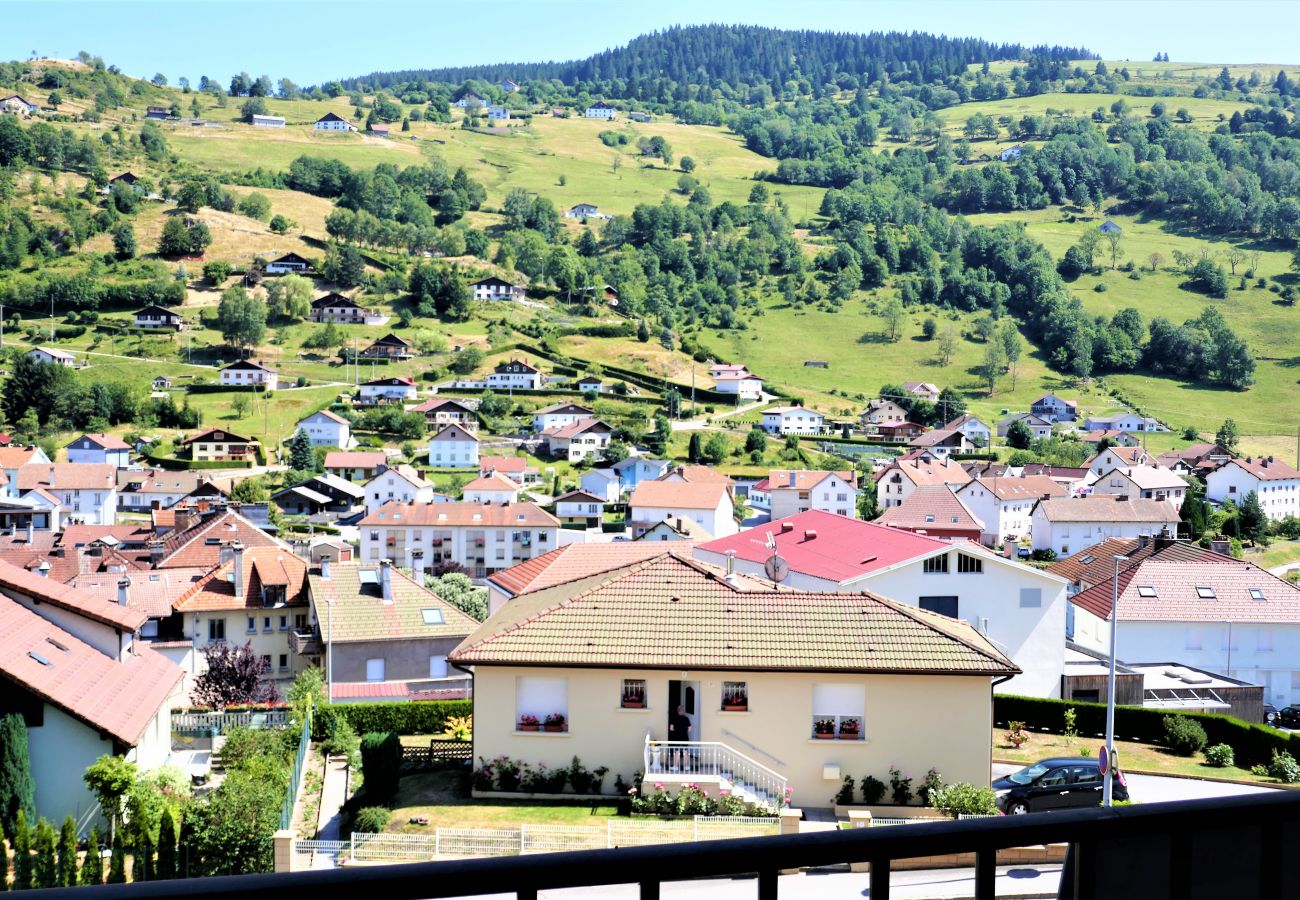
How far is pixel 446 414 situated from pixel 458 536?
32.9 meters

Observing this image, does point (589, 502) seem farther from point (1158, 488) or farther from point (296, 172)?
point (296, 172)

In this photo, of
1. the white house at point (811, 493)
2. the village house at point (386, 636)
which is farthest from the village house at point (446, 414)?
the village house at point (386, 636)

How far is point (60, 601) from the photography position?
19.9 metres

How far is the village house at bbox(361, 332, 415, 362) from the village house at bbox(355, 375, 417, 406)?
9.25m

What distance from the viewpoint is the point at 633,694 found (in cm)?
1669

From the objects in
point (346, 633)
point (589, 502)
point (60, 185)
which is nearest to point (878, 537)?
point (346, 633)

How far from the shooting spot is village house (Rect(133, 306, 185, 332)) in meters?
113

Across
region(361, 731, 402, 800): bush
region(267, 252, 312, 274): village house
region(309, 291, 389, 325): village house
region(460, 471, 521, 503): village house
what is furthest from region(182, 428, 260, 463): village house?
region(361, 731, 402, 800): bush

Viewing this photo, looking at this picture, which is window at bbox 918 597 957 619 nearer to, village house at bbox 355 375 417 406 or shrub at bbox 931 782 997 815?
shrub at bbox 931 782 997 815

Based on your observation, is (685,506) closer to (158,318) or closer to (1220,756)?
(1220,756)

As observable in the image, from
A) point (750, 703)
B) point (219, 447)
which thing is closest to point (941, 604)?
point (750, 703)

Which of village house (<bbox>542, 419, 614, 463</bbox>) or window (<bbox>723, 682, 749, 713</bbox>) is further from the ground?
window (<bbox>723, 682, 749, 713</bbox>)

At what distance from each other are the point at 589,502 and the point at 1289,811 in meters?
74.7

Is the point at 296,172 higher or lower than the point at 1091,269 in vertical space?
higher
